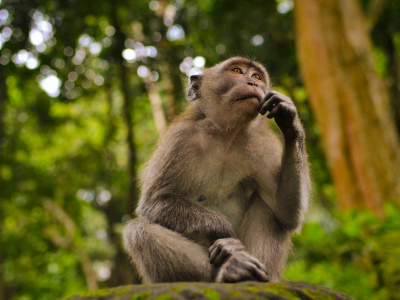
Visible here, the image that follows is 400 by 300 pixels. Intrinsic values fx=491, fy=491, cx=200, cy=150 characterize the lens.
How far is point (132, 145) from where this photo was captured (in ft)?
28.3

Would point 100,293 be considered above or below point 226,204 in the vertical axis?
below

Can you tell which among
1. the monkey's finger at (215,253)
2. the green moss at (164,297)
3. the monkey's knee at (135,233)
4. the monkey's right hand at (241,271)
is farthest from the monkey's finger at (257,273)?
the monkey's knee at (135,233)

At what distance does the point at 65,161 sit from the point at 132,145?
5418 mm

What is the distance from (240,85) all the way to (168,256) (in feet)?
4.33

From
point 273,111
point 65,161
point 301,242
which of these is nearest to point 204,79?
point 273,111

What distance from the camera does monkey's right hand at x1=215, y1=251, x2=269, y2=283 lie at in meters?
2.68

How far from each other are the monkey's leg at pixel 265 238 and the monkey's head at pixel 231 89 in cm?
65

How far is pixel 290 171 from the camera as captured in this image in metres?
3.24

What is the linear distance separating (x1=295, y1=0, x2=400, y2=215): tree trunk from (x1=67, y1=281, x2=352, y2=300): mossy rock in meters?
6.03

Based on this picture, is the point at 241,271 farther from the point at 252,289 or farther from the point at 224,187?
the point at 224,187

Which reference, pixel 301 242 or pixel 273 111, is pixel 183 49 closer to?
pixel 301 242

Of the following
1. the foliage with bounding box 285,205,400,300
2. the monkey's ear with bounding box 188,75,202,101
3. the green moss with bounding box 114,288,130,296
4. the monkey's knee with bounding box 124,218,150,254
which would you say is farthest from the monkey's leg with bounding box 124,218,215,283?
the foliage with bounding box 285,205,400,300

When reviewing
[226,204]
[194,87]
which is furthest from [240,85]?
[226,204]

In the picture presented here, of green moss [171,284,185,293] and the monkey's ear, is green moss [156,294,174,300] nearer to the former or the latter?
green moss [171,284,185,293]
